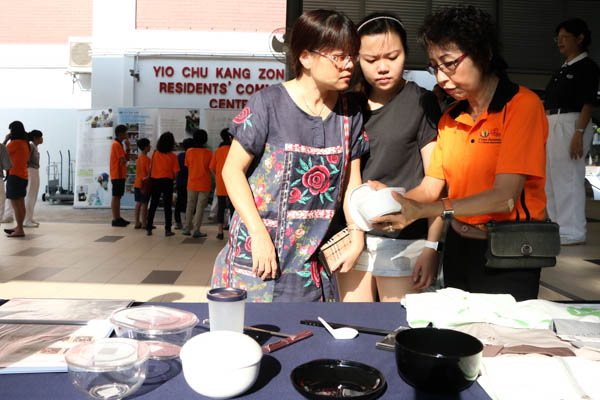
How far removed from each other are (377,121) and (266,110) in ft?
1.45

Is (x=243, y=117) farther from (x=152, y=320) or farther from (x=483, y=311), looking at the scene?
(x=483, y=311)

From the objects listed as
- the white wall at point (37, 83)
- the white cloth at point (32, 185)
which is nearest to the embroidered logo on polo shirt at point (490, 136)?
the white cloth at point (32, 185)

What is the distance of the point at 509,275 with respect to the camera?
5.09 feet

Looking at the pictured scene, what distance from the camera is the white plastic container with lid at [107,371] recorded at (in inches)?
31.5

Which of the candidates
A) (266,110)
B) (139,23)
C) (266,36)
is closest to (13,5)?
(139,23)

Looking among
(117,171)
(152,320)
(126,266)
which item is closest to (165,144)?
(117,171)

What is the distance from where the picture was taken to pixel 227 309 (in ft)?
3.17

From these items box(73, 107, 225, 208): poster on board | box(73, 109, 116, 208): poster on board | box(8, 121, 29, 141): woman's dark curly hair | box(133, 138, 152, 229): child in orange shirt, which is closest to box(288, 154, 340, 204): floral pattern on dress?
box(8, 121, 29, 141): woman's dark curly hair

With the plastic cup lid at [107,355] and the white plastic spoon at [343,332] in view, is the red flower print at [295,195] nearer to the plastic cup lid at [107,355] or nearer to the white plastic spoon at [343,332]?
the white plastic spoon at [343,332]

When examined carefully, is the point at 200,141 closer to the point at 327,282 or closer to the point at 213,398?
the point at 327,282

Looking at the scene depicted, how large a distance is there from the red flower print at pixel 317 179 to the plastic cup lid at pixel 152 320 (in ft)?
2.04

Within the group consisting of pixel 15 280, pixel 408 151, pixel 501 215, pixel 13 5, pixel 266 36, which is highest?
pixel 13 5

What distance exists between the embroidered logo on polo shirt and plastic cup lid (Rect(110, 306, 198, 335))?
3.40ft

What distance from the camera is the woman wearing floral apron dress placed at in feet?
4.87
